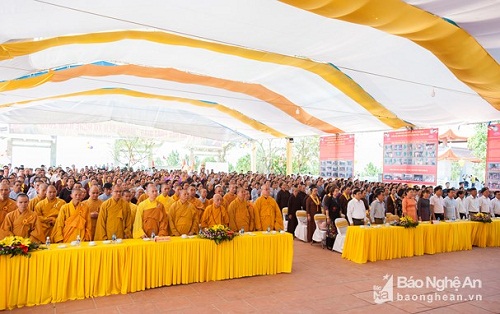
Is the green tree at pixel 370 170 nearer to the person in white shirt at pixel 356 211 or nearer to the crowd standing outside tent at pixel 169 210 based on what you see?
the crowd standing outside tent at pixel 169 210

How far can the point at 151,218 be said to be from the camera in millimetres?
5770

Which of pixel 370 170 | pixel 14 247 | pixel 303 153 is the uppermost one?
pixel 303 153

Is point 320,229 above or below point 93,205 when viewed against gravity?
below

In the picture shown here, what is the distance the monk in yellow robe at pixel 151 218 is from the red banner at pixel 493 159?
9.52 metres

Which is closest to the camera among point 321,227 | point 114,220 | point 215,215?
point 114,220

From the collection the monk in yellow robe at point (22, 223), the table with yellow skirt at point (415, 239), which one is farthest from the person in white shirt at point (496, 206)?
the monk in yellow robe at point (22, 223)

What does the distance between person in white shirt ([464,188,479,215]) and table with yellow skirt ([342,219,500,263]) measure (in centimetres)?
79

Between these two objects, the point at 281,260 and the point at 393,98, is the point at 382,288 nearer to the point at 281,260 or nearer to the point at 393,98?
the point at 281,260

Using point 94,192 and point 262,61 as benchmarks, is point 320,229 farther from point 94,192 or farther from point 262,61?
point 94,192

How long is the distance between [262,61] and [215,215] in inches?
195

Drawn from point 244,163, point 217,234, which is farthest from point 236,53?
point 244,163

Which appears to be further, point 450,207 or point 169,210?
point 450,207

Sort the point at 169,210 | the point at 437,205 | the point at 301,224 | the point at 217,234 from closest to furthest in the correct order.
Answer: the point at 217,234 < the point at 169,210 < the point at 301,224 < the point at 437,205

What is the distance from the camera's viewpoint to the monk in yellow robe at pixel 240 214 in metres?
6.63
